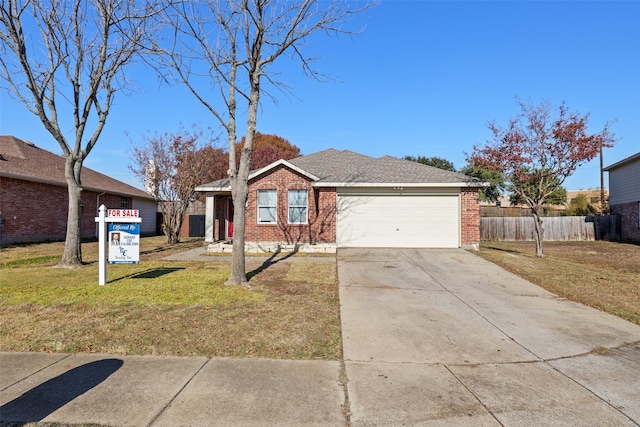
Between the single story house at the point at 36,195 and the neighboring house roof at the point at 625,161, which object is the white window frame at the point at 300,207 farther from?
the neighboring house roof at the point at 625,161

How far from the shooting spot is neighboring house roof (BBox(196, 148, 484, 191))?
14492 mm

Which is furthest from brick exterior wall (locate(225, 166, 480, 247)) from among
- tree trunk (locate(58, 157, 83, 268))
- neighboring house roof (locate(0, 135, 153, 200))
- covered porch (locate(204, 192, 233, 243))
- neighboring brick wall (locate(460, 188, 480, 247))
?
neighboring house roof (locate(0, 135, 153, 200))

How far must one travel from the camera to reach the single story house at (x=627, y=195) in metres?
21.4

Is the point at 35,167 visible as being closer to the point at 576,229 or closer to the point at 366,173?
the point at 366,173

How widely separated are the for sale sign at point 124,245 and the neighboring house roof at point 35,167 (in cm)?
1069

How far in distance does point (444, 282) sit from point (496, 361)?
4.64 m

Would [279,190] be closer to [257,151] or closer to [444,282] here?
[444,282]

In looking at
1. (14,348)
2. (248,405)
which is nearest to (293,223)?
(14,348)

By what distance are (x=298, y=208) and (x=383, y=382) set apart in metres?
11.4

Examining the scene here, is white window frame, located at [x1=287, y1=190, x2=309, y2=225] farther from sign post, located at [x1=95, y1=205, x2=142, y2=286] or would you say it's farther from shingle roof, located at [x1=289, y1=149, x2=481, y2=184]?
sign post, located at [x1=95, y1=205, x2=142, y2=286]

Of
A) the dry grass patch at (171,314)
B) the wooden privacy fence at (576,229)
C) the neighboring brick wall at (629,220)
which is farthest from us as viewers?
the wooden privacy fence at (576,229)

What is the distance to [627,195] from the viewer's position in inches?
890

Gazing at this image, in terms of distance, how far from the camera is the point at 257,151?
3478 cm

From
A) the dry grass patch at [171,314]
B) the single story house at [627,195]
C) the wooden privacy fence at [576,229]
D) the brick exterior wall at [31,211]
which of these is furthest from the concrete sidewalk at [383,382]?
the single story house at [627,195]
